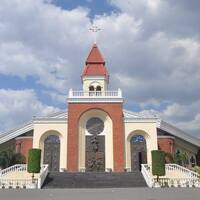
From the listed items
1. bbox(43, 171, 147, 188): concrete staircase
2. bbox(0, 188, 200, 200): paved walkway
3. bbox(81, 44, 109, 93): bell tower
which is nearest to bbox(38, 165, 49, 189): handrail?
bbox(43, 171, 147, 188): concrete staircase

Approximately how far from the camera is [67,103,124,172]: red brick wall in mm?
32706

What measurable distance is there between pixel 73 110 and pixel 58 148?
4.27 metres

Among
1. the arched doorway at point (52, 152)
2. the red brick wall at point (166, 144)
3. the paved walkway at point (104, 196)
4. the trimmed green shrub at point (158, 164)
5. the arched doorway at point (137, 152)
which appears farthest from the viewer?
the red brick wall at point (166, 144)

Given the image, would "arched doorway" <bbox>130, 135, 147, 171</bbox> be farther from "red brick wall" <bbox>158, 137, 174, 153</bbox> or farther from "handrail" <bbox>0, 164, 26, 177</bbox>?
"handrail" <bbox>0, 164, 26, 177</bbox>

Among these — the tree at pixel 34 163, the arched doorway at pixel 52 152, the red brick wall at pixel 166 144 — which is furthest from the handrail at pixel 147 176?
the arched doorway at pixel 52 152

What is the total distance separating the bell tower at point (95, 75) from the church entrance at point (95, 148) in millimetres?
5191

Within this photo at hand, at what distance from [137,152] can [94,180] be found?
8.87 m

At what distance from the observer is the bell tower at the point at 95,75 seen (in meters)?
38.4

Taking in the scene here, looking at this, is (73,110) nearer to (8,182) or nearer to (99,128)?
(99,128)

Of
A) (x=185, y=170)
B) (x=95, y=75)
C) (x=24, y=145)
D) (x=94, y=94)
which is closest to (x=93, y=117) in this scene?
(x=94, y=94)

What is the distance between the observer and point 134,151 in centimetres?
3441

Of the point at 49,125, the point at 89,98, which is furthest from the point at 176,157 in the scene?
the point at 49,125

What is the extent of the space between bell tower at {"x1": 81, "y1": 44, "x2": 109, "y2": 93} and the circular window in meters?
4.28

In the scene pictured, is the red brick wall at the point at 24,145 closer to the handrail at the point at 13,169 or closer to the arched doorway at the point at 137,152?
the handrail at the point at 13,169
